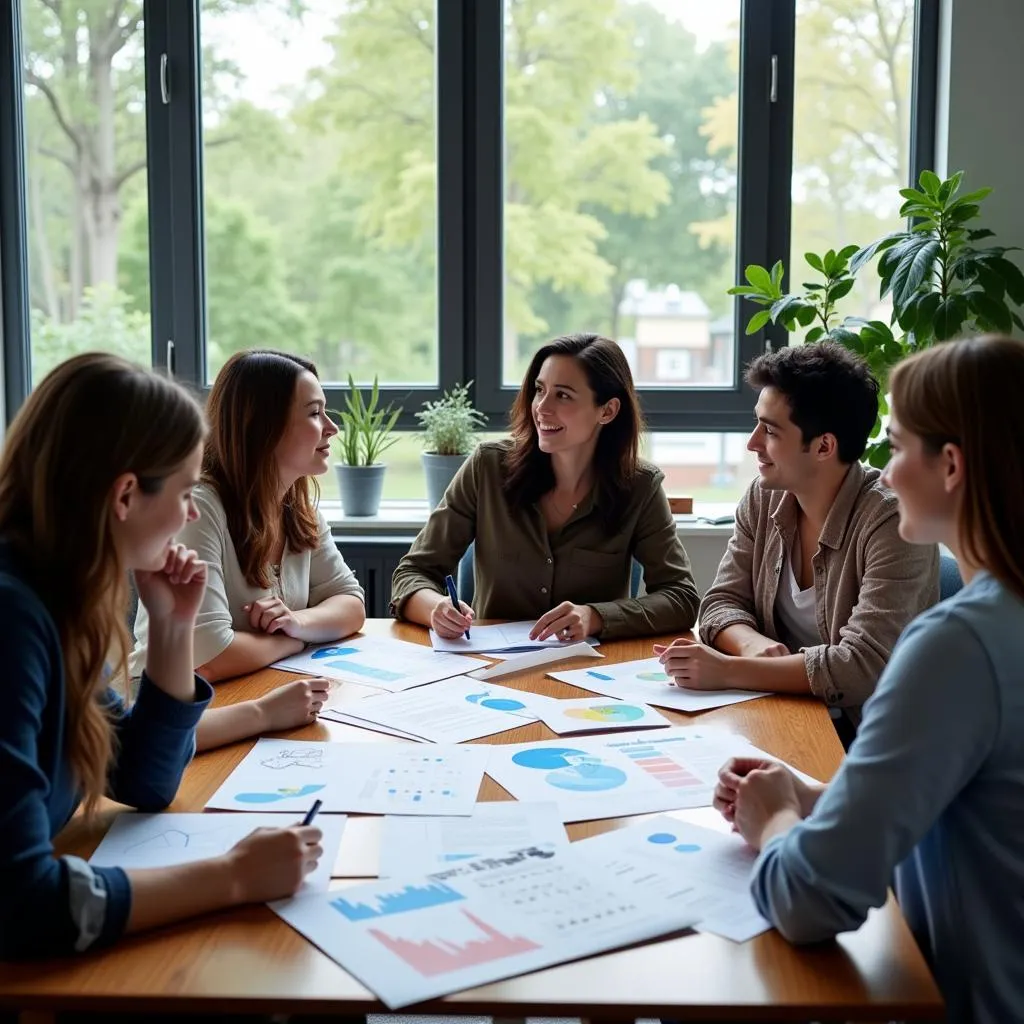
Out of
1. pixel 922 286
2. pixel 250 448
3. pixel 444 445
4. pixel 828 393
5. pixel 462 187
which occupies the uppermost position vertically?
pixel 462 187

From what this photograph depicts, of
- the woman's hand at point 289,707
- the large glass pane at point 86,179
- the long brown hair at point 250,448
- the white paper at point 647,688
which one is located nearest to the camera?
the woman's hand at point 289,707

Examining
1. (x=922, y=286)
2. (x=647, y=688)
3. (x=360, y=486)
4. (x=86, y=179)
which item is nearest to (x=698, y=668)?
(x=647, y=688)

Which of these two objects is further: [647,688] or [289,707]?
[647,688]

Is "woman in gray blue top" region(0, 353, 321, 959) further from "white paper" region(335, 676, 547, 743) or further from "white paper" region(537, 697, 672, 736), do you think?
"white paper" region(537, 697, 672, 736)

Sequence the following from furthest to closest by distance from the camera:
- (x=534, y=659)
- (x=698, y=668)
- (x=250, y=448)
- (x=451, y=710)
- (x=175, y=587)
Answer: (x=250, y=448)
(x=534, y=659)
(x=698, y=668)
(x=451, y=710)
(x=175, y=587)

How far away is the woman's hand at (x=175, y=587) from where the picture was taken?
4.75ft

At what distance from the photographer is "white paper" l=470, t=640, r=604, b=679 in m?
2.00

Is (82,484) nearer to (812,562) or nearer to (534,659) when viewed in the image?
(534,659)

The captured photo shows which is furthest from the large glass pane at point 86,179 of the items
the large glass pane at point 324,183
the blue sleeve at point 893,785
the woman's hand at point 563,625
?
the blue sleeve at point 893,785

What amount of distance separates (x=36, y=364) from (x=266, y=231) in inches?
35.4

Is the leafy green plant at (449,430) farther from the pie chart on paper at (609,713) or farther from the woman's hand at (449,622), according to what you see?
the pie chart on paper at (609,713)

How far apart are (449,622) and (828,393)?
82cm

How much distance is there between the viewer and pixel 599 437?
268 cm

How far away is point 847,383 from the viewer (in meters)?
2.20
